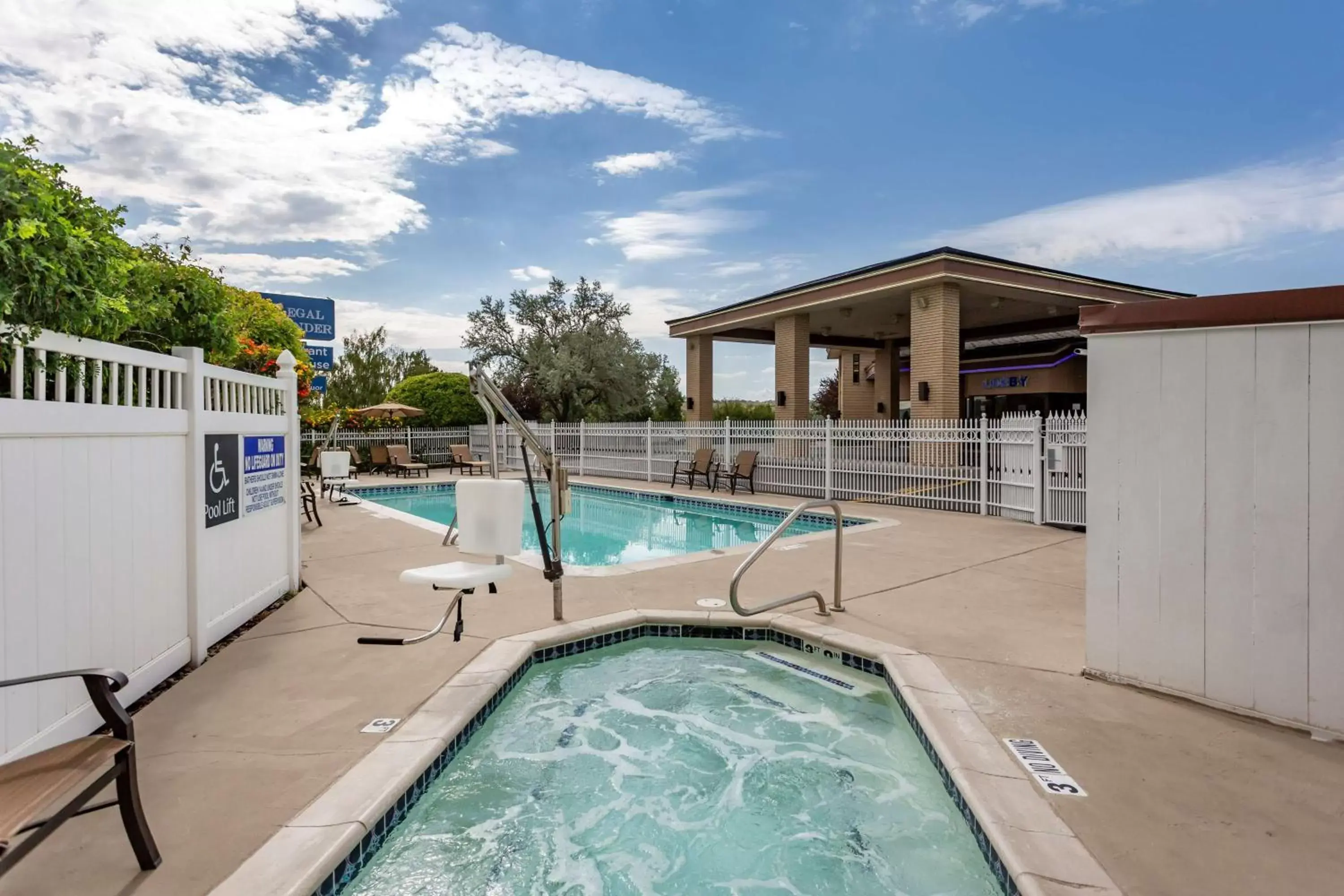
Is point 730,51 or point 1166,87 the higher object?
point 730,51

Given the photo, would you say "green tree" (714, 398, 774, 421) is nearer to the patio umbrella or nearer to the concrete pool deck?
the patio umbrella

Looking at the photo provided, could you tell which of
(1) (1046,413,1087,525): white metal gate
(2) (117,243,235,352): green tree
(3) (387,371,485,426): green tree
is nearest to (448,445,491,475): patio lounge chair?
(3) (387,371,485,426): green tree

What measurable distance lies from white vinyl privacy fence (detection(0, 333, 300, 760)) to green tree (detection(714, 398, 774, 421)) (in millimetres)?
24513

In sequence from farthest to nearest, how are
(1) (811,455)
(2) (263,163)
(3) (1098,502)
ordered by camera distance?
(1) (811,455) < (2) (263,163) < (3) (1098,502)

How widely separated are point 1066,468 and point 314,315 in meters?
18.8

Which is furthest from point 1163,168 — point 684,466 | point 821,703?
point 821,703

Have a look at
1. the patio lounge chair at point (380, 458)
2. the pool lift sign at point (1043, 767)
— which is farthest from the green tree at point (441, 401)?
the pool lift sign at point (1043, 767)

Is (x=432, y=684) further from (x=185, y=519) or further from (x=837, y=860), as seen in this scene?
(x=837, y=860)

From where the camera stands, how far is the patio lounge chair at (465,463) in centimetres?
1828

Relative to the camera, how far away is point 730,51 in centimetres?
1274

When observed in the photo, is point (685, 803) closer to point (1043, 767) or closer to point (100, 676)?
point (1043, 767)

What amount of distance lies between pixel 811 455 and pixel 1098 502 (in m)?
8.78

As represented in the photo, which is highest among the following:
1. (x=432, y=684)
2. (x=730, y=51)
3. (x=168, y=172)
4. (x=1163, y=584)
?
(x=730, y=51)

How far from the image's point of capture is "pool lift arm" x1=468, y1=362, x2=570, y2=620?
13.2ft
